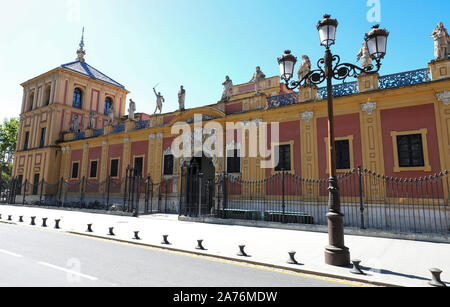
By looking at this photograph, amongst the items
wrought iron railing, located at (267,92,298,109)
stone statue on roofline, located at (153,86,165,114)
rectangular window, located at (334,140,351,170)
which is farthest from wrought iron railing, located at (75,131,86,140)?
rectangular window, located at (334,140,351,170)

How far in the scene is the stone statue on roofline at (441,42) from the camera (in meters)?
11.4

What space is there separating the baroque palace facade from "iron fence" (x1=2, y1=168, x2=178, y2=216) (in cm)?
74

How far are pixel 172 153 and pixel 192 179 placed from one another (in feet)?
14.9

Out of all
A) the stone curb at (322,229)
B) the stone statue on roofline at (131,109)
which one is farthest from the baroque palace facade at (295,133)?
the stone curb at (322,229)

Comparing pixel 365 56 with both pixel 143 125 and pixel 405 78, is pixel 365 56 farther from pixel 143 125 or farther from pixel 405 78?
pixel 143 125

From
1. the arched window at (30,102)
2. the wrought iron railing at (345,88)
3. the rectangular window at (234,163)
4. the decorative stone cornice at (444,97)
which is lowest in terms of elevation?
the rectangular window at (234,163)

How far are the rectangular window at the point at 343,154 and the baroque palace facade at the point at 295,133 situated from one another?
0.15 feet

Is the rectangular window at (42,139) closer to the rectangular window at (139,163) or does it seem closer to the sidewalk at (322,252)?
the rectangular window at (139,163)

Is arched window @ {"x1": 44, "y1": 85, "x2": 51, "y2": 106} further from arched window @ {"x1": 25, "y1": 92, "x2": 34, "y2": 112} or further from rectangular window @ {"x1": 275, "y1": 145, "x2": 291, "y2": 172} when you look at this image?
rectangular window @ {"x1": 275, "y1": 145, "x2": 291, "y2": 172}

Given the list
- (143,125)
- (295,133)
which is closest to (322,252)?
(295,133)

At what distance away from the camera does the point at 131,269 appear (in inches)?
194

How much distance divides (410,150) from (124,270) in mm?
12304
